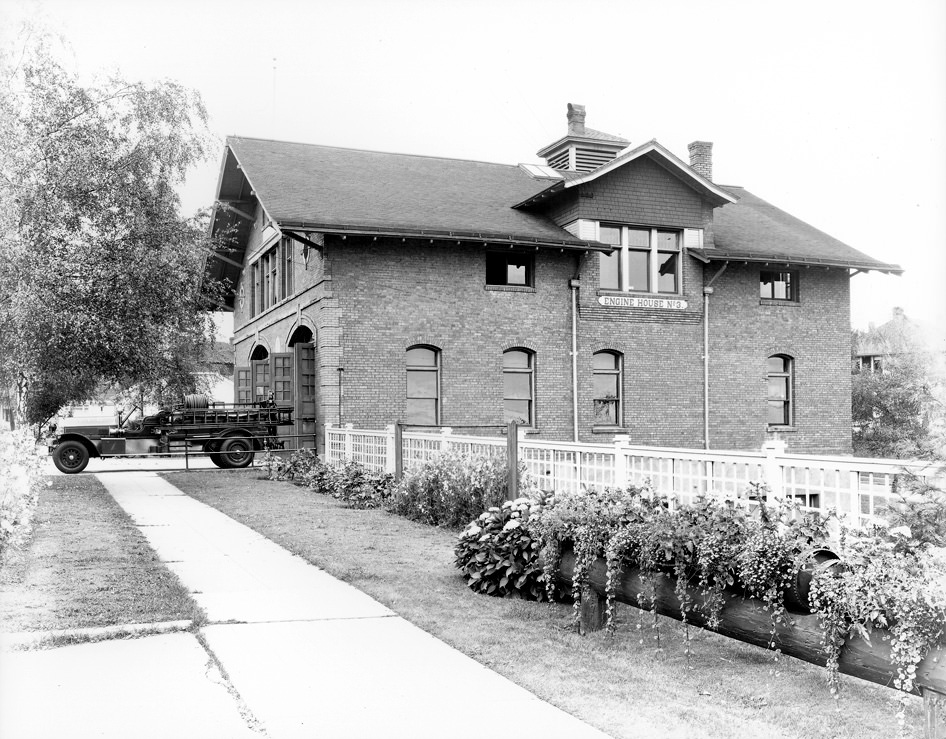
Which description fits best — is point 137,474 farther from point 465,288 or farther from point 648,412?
point 648,412

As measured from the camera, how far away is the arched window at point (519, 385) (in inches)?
911

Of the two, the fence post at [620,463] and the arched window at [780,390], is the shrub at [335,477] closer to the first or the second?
the fence post at [620,463]

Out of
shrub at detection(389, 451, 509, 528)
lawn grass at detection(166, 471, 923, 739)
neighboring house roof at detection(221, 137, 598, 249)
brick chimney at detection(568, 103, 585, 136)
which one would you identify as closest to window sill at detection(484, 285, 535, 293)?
neighboring house roof at detection(221, 137, 598, 249)

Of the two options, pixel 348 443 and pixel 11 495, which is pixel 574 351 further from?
pixel 11 495

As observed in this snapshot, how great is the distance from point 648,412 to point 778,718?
19.2 m

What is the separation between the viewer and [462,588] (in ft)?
27.9

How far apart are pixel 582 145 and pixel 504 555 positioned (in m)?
21.5

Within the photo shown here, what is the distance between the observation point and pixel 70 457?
72.6ft

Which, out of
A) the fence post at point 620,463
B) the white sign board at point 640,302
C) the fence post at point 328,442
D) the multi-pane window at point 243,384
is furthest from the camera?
the multi-pane window at point 243,384

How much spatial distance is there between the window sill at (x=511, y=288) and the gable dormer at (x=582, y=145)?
6.41m

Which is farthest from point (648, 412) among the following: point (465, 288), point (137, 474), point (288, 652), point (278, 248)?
point (288, 652)

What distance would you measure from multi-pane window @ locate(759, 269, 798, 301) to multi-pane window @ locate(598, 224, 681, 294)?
281 cm

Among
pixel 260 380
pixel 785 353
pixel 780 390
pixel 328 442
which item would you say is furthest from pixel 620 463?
pixel 780 390

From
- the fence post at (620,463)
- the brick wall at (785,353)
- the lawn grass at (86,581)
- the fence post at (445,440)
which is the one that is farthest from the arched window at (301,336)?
the fence post at (620,463)
